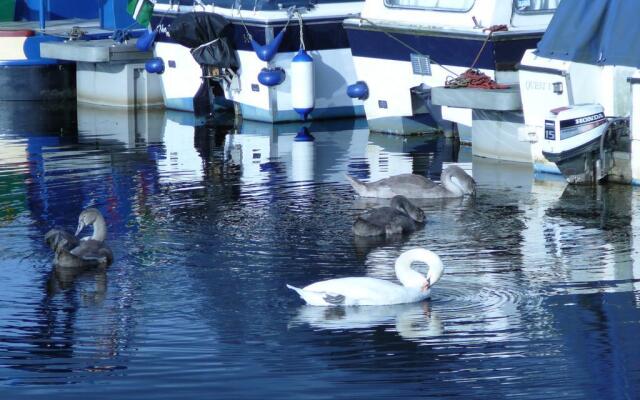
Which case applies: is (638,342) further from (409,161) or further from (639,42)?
(409,161)

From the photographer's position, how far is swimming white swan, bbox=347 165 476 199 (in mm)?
15133

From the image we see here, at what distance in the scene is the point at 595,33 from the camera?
15.6 m

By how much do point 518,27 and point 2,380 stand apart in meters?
9.86

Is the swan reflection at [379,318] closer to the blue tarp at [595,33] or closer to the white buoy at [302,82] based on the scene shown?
the blue tarp at [595,33]

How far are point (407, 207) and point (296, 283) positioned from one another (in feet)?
8.64

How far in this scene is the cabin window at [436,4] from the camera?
1798 centimetres

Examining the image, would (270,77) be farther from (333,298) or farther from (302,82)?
(333,298)

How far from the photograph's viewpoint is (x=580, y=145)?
50.1ft

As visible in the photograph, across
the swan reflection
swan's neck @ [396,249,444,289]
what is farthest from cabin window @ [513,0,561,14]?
the swan reflection

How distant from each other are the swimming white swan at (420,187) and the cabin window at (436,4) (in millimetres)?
3362

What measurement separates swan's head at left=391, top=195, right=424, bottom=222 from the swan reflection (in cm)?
308

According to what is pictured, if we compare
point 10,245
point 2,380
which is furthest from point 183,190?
point 2,380

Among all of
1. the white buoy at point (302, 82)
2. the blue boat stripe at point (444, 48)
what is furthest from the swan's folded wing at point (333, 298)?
the white buoy at point (302, 82)

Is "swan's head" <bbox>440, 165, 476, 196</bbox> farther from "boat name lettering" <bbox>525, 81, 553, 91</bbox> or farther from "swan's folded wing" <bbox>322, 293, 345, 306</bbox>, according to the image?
"swan's folded wing" <bbox>322, 293, 345, 306</bbox>
